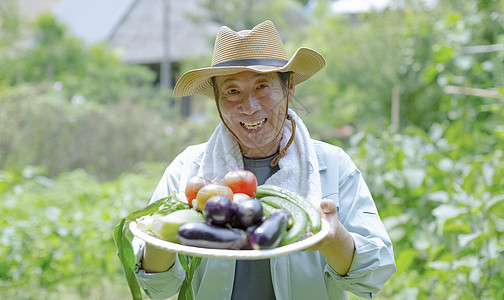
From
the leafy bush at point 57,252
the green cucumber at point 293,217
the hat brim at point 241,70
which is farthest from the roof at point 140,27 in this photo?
the green cucumber at point 293,217

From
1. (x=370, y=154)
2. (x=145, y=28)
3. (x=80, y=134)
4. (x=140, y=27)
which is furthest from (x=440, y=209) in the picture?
(x=140, y=27)

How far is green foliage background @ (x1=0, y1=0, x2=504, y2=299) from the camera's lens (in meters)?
3.04

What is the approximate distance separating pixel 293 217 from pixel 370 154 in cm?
298

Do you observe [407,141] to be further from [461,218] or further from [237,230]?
[237,230]

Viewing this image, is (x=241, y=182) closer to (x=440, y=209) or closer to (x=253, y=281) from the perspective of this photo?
(x=253, y=281)

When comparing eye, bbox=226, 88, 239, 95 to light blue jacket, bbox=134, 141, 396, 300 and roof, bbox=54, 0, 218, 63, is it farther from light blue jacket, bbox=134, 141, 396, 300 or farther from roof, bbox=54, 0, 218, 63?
roof, bbox=54, 0, 218, 63

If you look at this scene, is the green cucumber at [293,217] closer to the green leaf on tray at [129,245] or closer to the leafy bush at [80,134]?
the green leaf on tray at [129,245]

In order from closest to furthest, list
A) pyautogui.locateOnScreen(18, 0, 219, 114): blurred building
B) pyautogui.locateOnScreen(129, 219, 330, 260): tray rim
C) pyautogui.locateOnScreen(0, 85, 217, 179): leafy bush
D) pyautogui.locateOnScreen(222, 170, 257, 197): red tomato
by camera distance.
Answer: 1. pyautogui.locateOnScreen(129, 219, 330, 260): tray rim
2. pyautogui.locateOnScreen(222, 170, 257, 197): red tomato
3. pyautogui.locateOnScreen(0, 85, 217, 179): leafy bush
4. pyautogui.locateOnScreen(18, 0, 219, 114): blurred building

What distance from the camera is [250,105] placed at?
1551 millimetres

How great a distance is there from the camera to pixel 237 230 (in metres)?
1.10

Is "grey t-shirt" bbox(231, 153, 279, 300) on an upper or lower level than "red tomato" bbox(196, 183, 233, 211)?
lower

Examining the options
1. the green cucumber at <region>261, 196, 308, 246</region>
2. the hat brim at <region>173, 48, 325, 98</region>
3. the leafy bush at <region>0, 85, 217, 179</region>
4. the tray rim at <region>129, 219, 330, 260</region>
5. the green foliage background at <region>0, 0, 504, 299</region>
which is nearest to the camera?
the tray rim at <region>129, 219, 330, 260</region>

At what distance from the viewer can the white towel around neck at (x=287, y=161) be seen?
5.23 feet

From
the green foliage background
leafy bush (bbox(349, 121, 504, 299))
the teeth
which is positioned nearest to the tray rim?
the teeth
